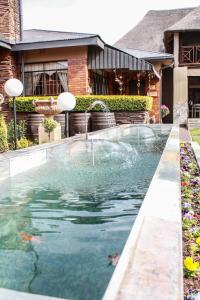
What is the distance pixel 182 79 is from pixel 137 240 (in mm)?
17589

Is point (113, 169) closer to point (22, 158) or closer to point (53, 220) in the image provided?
point (22, 158)

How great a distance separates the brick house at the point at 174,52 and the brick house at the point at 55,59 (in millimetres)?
2387

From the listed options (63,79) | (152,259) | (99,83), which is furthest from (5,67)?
(152,259)

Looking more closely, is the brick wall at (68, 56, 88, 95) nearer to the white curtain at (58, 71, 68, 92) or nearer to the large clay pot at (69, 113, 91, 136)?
the white curtain at (58, 71, 68, 92)

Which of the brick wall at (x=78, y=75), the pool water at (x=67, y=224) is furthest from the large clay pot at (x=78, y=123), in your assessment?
the pool water at (x=67, y=224)

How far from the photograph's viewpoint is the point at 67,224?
250cm

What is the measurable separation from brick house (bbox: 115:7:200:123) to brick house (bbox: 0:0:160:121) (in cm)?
239

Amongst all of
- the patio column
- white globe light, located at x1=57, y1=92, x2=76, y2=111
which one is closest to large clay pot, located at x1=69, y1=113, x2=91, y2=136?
white globe light, located at x1=57, y1=92, x2=76, y2=111

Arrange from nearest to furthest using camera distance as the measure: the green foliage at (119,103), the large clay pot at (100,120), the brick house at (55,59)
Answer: the large clay pot at (100,120) < the green foliage at (119,103) < the brick house at (55,59)

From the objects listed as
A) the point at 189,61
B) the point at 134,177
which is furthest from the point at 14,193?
the point at 189,61

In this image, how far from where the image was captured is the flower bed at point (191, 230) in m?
1.48

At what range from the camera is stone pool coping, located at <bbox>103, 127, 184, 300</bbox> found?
113cm

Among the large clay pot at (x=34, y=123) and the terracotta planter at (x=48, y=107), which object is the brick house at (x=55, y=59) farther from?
the terracotta planter at (x=48, y=107)

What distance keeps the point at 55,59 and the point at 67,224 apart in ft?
40.4
